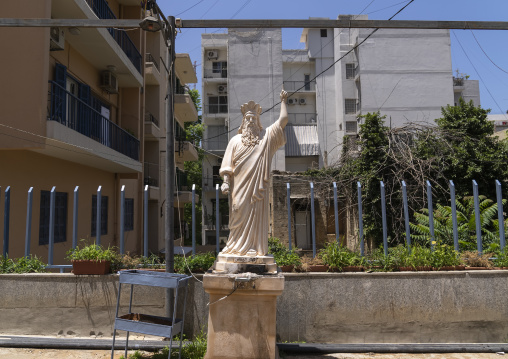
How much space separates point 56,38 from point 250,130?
6831 millimetres

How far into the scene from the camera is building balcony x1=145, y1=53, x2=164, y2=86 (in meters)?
16.6

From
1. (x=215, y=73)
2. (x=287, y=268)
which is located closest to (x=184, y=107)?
(x=215, y=73)

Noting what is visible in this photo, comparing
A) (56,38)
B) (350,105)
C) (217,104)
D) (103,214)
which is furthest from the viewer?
(217,104)

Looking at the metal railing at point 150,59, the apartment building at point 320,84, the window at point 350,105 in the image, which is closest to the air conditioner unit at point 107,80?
the metal railing at point 150,59

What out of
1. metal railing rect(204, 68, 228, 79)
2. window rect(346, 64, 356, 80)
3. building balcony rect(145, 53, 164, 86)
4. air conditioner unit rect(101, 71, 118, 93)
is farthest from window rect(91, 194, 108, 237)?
window rect(346, 64, 356, 80)

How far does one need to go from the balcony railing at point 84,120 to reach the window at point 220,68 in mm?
19436

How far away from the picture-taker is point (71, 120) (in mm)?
9500

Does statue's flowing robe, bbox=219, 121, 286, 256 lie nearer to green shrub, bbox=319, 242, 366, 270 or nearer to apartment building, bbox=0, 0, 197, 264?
green shrub, bbox=319, 242, 366, 270

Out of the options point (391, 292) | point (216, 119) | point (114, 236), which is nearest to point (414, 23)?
point (391, 292)

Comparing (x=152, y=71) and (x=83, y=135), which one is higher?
(x=152, y=71)

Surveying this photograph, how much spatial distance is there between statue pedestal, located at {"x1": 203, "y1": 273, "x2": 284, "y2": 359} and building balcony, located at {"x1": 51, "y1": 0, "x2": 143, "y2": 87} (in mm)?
7980

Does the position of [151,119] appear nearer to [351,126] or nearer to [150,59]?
[150,59]

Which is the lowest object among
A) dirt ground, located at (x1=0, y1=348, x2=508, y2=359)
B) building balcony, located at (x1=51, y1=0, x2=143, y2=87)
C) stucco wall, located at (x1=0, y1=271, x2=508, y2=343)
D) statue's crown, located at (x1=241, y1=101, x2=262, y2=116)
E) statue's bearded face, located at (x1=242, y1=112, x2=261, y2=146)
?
dirt ground, located at (x1=0, y1=348, x2=508, y2=359)

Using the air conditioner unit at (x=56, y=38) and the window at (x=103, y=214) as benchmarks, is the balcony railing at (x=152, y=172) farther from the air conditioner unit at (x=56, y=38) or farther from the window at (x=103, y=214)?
the air conditioner unit at (x=56, y=38)
